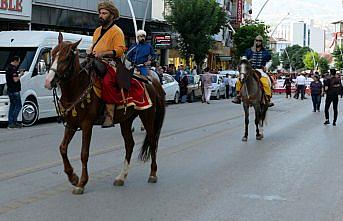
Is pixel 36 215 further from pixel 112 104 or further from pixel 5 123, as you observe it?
pixel 5 123

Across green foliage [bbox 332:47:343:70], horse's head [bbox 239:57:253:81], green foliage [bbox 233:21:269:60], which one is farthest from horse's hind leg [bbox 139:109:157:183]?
green foliage [bbox 332:47:343:70]

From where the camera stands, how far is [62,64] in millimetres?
7605

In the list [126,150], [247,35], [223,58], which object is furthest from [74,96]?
[223,58]

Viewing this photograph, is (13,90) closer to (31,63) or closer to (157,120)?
(31,63)

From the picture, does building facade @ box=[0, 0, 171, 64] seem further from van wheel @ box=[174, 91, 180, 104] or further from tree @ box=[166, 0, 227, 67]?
van wheel @ box=[174, 91, 180, 104]

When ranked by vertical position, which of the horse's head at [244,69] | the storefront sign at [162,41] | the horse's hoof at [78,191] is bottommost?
the horse's hoof at [78,191]

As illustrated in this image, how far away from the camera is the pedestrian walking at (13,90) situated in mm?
17062

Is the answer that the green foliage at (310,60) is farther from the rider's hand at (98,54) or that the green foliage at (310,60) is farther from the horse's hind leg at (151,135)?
the rider's hand at (98,54)

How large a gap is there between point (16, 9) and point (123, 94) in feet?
62.0

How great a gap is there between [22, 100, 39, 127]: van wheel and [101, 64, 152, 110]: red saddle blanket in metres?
9.54

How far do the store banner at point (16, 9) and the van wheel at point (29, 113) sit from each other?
26.9ft

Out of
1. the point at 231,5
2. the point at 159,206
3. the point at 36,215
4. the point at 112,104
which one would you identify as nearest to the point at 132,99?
the point at 112,104

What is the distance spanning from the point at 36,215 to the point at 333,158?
279 inches

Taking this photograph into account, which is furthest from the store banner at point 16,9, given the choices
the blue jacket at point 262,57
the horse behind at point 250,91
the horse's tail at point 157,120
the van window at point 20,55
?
the horse's tail at point 157,120
